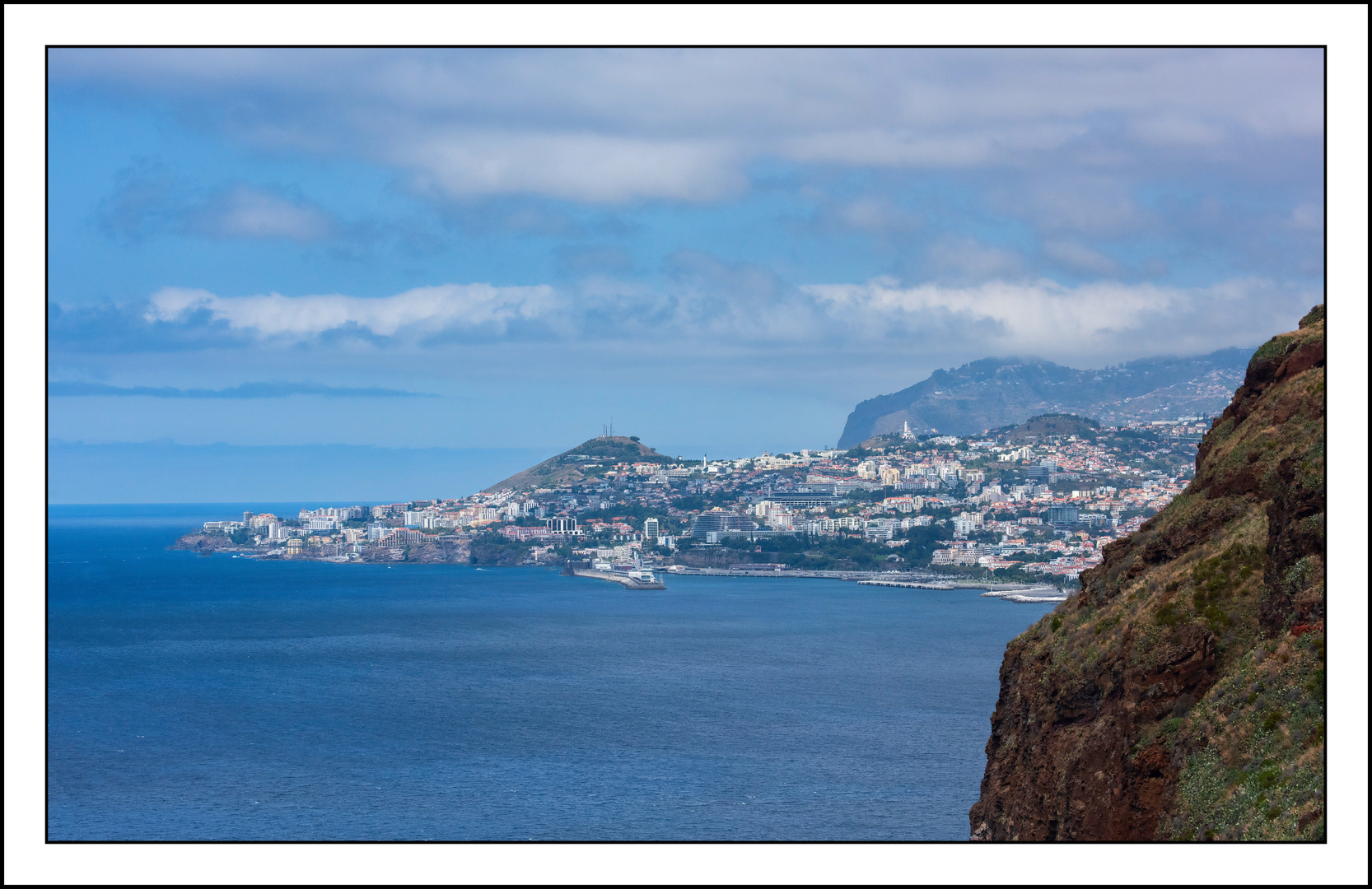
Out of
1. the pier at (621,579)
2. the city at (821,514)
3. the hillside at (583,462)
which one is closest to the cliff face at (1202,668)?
the city at (821,514)

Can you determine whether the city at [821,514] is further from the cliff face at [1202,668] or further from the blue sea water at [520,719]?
the cliff face at [1202,668]

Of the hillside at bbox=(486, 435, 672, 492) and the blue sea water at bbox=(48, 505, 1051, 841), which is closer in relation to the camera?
the blue sea water at bbox=(48, 505, 1051, 841)

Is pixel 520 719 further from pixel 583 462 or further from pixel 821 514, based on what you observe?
pixel 583 462

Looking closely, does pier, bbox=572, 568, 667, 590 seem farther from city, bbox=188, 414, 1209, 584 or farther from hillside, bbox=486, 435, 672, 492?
hillside, bbox=486, 435, 672, 492

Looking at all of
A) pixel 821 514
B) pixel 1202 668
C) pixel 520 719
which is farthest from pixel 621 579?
pixel 1202 668

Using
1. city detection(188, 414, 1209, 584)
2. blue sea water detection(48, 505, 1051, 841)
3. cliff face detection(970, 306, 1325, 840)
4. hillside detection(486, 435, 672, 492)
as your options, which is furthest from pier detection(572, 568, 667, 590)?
cliff face detection(970, 306, 1325, 840)
